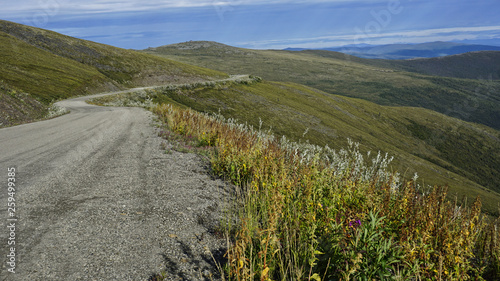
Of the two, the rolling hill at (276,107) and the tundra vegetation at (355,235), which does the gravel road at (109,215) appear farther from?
the rolling hill at (276,107)

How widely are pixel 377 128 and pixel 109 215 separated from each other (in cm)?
9187

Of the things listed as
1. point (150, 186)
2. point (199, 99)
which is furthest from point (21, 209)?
point (199, 99)

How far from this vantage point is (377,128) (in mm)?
86000

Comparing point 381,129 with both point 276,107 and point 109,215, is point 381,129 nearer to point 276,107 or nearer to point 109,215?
point 276,107

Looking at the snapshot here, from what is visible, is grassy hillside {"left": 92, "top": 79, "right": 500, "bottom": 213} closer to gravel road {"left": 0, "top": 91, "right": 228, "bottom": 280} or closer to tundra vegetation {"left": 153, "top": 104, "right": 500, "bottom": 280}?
gravel road {"left": 0, "top": 91, "right": 228, "bottom": 280}

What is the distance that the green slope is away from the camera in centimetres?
5662

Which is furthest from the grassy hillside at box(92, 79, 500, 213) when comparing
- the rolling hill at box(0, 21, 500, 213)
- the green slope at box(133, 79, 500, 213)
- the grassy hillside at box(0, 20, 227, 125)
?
the grassy hillside at box(0, 20, 227, 125)

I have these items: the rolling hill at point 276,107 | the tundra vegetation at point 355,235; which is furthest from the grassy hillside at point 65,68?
the tundra vegetation at point 355,235

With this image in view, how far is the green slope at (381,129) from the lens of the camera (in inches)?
2229

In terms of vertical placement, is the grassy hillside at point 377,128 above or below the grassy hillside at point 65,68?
below

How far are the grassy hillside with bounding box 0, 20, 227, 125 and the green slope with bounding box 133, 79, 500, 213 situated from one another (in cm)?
1555

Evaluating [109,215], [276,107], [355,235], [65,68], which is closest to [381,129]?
[276,107]

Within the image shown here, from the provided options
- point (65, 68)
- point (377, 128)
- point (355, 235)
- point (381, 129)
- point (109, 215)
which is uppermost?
point (65, 68)

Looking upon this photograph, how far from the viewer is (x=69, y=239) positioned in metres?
4.69
